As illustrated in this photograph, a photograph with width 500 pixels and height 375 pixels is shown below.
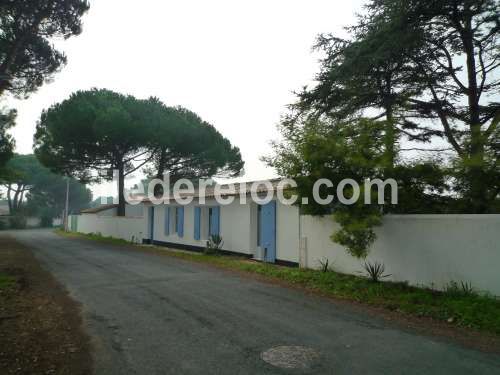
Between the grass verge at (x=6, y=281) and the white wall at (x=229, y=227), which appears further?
the white wall at (x=229, y=227)

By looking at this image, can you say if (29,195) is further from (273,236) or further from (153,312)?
(153,312)

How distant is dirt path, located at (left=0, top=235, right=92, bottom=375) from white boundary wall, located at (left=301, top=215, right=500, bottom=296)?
6.39 meters

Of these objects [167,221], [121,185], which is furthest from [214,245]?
[121,185]

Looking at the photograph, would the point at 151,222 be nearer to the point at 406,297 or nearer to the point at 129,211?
the point at 129,211

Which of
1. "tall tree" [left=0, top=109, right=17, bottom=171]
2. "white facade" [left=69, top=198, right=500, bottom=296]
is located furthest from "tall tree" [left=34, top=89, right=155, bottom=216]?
"white facade" [left=69, top=198, right=500, bottom=296]

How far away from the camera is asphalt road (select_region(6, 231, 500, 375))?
3.97 m

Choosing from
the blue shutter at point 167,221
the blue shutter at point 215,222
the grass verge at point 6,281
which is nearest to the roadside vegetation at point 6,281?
the grass verge at point 6,281

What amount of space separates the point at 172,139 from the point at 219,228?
10691mm

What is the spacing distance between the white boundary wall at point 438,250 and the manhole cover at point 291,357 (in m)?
4.06

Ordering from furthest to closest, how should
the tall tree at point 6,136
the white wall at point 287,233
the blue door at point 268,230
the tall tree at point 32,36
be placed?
1. the tall tree at point 6,136
2. the tall tree at point 32,36
3. the blue door at point 268,230
4. the white wall at point 287,233

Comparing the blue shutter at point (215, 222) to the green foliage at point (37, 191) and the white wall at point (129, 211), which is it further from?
the green foliage at point (37, 191)

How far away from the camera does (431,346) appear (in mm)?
4668

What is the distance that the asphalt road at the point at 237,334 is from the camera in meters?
3.97

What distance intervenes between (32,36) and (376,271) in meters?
14.5
